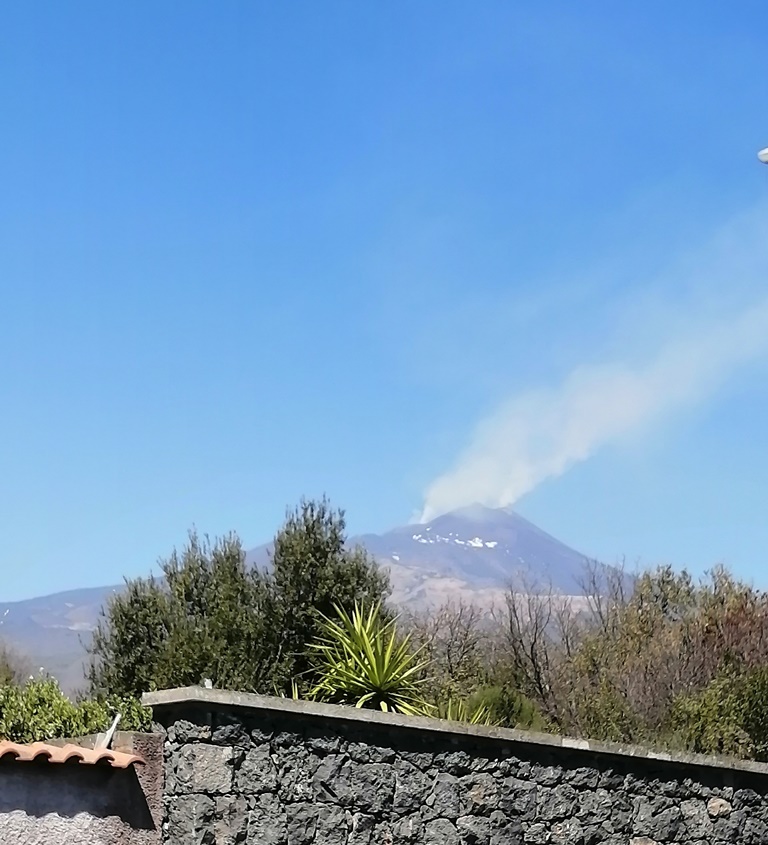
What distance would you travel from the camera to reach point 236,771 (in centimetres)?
803

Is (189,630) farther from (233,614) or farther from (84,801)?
(84,801)

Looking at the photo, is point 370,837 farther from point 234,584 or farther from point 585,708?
point 585,708

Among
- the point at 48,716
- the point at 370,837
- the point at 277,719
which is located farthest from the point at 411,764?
the point at 48,716

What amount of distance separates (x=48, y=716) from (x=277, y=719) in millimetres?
5696

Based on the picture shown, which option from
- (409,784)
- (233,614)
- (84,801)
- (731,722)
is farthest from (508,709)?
(84,801)

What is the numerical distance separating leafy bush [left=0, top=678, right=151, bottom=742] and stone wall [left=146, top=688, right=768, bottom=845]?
4.26 meters

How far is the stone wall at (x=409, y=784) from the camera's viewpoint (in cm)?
791

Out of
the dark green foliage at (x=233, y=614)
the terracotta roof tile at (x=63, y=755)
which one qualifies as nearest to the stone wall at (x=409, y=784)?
the terracotta roof tile at (x=63, y=755)

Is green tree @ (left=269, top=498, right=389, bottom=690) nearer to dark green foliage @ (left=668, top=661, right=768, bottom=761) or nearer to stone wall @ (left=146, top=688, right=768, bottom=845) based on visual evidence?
dark green foliage @ (left=668, top=661, right=768, bottom=761)

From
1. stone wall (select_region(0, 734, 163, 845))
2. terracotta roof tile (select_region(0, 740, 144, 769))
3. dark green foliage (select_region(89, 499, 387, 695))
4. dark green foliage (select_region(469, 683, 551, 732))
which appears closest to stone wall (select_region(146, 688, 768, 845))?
stone wall (select_region(0, 734, 163, 845))

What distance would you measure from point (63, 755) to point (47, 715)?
640 cm

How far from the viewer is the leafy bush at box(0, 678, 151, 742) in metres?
12.7

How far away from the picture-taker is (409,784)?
8.80 m

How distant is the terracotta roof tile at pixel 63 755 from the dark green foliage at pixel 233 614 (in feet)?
40.6
